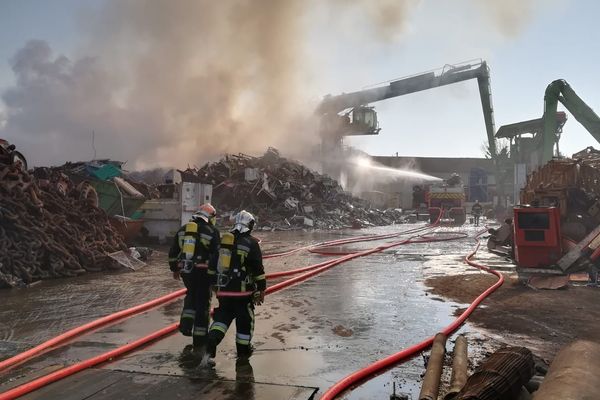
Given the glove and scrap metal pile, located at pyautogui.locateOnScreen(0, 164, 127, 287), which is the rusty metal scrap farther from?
scrap metal pile, located at pyautogui.locateOnScreen(0, 164, 127, 287)

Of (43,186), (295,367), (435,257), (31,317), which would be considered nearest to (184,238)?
(295,367)

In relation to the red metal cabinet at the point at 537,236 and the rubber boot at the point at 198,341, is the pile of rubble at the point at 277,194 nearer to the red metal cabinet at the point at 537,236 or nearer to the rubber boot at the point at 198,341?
the red metal cabinet at the point at 537,236

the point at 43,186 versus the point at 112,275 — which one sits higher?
the point at 43,186

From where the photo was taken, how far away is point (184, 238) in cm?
459

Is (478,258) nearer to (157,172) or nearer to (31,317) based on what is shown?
(31,317)

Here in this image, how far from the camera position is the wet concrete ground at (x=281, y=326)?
4016mm

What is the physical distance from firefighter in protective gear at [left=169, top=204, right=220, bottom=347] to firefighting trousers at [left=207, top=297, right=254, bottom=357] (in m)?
0.41

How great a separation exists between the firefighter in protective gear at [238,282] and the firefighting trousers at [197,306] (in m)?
0.39

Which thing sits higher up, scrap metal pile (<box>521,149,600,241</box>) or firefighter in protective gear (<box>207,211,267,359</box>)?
scrap metal pile (<box>521,149,600,241</box>)

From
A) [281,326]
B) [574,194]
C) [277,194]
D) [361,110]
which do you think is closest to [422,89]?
[361,110]

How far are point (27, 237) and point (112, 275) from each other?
5.37 feet

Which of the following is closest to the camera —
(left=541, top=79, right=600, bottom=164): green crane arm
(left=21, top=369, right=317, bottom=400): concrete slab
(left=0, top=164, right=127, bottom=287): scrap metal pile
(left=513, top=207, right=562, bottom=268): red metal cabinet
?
(left=21, top=369, right=317, bottom=400): concrete slab

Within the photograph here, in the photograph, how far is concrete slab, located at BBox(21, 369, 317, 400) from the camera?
342 centimetres

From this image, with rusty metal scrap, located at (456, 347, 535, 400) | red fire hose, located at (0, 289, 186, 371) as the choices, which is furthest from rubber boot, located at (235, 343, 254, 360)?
rusty metal scrap, located at (456, 347, 535, 400)
